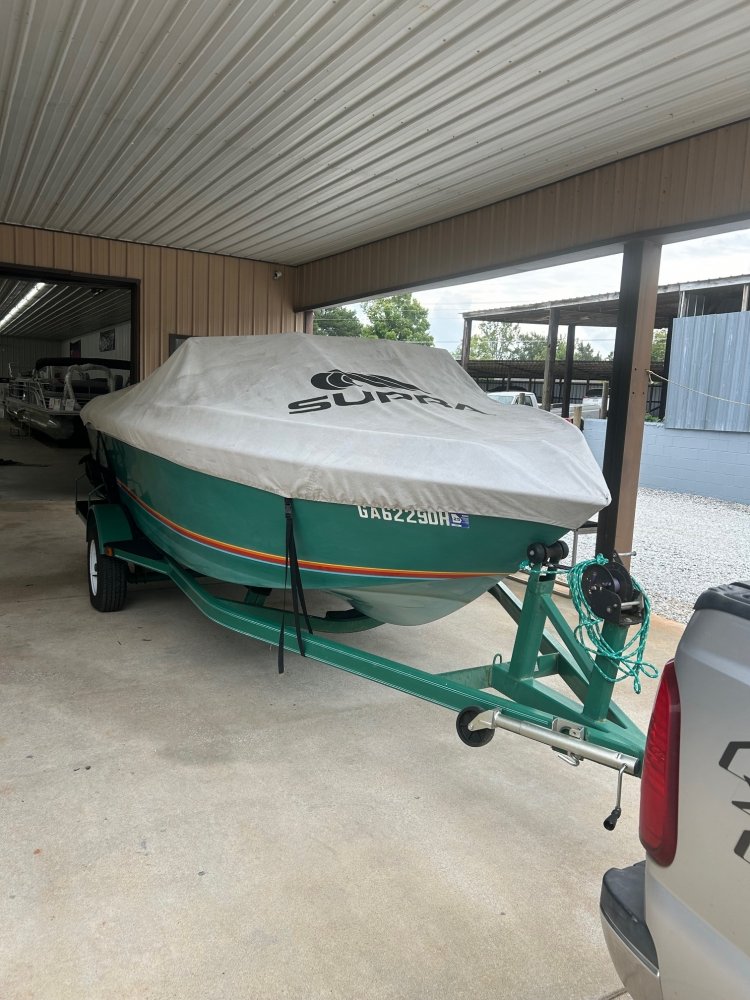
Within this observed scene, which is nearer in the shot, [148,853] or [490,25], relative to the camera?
[148,853]

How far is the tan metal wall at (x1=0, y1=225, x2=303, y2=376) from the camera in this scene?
8312 millimetres

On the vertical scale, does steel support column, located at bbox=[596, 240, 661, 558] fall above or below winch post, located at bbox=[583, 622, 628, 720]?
above

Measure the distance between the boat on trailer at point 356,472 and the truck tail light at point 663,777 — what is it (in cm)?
131

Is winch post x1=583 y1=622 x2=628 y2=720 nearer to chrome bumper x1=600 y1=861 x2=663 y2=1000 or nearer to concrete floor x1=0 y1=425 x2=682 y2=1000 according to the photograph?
concrete floor x1=0 y1=425 x2=682 y2=1000

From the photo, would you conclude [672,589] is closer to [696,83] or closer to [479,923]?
[696,83]

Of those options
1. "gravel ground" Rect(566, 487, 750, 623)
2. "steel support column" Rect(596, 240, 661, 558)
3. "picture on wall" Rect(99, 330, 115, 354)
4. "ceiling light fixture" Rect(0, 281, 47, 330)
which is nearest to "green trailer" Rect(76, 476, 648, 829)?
"steel support column" Rect(596, 240, 661, 558)

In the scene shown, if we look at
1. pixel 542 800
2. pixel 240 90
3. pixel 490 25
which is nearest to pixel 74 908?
pixel 542 800

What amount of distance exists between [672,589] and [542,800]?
394 cm

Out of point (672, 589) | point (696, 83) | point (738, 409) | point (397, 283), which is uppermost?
point (696, 83)

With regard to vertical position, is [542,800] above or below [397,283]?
below

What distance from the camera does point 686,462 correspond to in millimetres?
13289

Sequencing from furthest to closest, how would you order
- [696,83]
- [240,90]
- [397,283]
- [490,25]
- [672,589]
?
[397,283] → [672,589] → [240,90] → [696,83] → [490,25]

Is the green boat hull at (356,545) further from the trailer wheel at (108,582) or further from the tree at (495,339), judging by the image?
the tree at (495,339)

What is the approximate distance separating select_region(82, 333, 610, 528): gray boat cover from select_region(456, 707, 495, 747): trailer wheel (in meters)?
0.72
